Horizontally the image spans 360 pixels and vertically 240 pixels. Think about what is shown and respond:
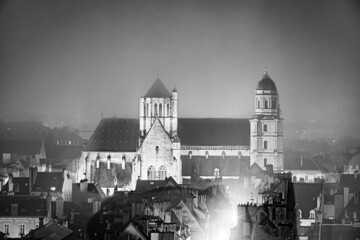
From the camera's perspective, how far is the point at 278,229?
118ft

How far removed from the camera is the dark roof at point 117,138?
79625 mm

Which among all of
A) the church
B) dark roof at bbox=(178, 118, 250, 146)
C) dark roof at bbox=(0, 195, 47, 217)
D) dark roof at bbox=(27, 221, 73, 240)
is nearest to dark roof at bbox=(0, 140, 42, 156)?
the church

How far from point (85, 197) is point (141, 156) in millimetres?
18504

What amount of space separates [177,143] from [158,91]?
9.86ft

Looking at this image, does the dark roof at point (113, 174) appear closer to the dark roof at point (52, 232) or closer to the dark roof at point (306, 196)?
the dark roof at point (306, 196)

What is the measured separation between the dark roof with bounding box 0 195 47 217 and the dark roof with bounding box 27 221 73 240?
6.97m

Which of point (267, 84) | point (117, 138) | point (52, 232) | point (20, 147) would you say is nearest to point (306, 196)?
point (52, 232)

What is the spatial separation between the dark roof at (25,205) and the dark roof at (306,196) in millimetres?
9501

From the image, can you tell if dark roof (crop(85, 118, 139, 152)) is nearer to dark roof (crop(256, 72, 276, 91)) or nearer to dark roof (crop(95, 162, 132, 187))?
dark roof (crop(95, 162, 132, 187))

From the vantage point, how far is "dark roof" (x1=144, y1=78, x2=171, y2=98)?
7806 centimetres

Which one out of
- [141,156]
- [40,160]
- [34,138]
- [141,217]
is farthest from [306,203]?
[34,138]

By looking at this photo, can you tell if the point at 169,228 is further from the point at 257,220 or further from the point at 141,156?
the point at 141,156

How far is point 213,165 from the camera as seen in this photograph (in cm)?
7875

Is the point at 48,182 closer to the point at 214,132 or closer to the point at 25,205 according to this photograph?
the point at 25,205
